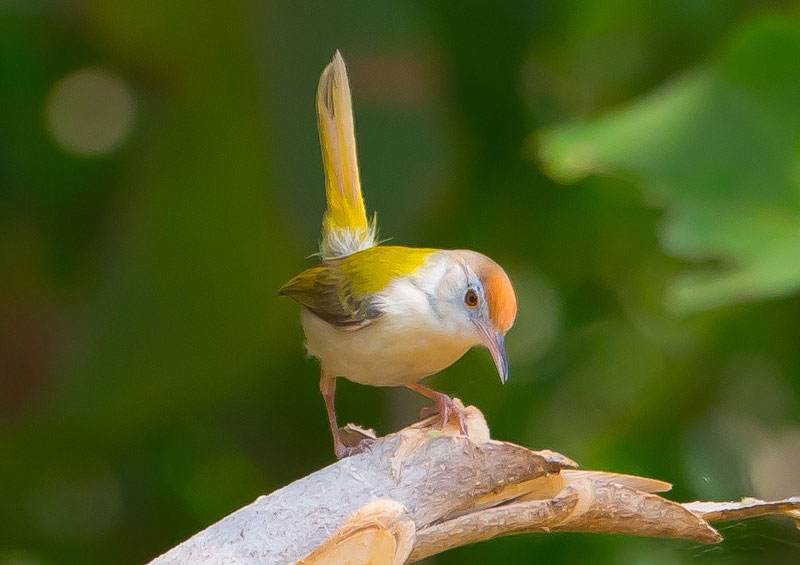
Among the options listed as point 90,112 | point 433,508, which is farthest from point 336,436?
point 90,112

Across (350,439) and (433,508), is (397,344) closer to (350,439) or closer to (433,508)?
(350,439)

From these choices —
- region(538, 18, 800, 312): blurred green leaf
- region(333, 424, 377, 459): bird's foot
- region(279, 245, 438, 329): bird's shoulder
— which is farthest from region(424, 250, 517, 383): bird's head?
region(538, 18, 800, 312): blurred green leaf

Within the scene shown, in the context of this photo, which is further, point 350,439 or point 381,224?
point 381,224

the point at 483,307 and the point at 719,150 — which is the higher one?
the point at 719,150

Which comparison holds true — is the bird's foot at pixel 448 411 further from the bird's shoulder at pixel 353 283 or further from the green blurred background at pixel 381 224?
the green blurred background at pixel 381 224

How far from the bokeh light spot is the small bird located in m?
1.57

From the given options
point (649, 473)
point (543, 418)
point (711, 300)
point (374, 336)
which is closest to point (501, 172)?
point (543, 418)

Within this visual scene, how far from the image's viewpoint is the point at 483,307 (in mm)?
2572

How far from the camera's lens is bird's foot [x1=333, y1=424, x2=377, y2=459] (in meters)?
2.37

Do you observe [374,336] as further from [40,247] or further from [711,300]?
[40,247]

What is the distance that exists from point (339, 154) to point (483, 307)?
585mm

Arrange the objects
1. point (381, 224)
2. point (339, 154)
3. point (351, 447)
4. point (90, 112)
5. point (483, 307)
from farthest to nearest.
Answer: point (90, 112) → point (381, 224) → point (339, 154) → point (483, 307) → point (351, 447)

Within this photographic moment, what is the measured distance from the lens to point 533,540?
3945mm

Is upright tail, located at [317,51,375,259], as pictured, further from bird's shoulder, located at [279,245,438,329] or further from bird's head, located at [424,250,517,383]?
bird's head, located at [424,250,517,383]
